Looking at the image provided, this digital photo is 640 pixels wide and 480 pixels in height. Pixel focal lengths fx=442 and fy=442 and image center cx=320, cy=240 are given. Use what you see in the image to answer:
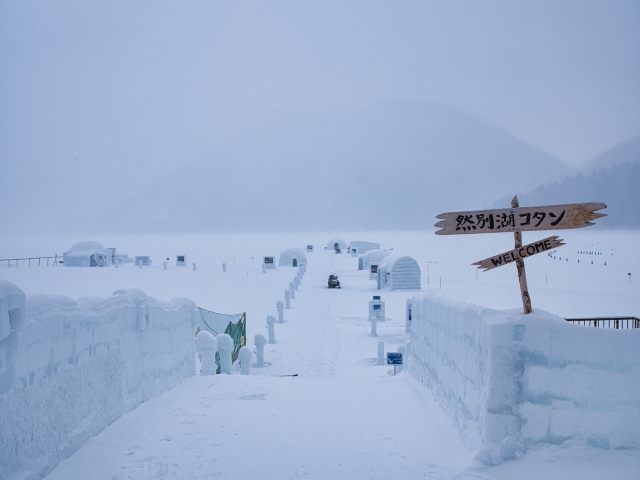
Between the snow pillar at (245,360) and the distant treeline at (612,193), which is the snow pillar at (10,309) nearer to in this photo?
the snow pillar at (245,360)

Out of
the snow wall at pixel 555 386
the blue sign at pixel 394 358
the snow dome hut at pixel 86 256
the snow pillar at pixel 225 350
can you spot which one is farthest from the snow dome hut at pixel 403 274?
the snow dome hut at pixel 86 256

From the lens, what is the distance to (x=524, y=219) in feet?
15.1

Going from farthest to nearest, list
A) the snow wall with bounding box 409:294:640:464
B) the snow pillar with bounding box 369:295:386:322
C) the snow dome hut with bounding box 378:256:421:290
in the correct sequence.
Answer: the snow dome hut with bounding box 378:256:421:290
the snow pillar with bounding box 369:295:386:322
the snow wall with bounding box 409:294:640:464

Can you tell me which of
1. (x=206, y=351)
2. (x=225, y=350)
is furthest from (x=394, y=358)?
(x=206, y=351)

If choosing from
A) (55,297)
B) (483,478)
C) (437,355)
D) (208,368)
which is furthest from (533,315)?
(208,368)

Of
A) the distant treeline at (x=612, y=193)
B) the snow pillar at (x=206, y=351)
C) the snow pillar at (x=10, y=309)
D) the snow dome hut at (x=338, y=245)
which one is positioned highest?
the distant treeline at (x=612, y=193)

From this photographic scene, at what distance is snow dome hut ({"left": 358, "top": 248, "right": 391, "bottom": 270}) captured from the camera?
3656 cm

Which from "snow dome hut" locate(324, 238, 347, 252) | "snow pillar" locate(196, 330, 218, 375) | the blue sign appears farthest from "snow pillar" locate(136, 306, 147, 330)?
"snow dome hut" locate(324, 238, 347, 252)

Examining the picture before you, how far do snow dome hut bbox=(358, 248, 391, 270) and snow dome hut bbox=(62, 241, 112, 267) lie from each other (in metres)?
22.6

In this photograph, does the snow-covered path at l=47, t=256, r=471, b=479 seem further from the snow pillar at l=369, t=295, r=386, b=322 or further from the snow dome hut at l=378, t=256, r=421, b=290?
the snow dome hut at l=378, t=256, r=421, b=290

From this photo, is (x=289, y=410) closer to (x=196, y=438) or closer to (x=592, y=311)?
(x=196, y=438)

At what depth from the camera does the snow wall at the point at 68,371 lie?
3.37 metres

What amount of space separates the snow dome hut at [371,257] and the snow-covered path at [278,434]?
28507 millimetres

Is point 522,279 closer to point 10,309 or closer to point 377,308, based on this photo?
point 10,309
